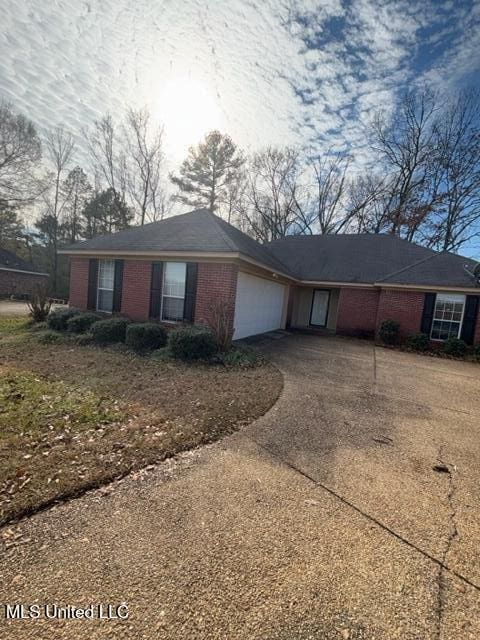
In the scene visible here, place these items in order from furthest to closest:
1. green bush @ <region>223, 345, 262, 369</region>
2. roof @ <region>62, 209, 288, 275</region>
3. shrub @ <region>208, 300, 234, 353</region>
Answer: roof @ <region>62, 209, 288, 275</region>, shrub @ <region>208, 300, 234, 353</region>, green bush @ <region>223, 345, 262, 369</region>

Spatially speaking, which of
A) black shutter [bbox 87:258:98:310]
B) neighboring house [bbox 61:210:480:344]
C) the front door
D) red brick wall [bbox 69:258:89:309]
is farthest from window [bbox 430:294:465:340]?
red brick wall [bbox 69:258:89:309]

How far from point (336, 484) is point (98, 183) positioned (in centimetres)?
3017

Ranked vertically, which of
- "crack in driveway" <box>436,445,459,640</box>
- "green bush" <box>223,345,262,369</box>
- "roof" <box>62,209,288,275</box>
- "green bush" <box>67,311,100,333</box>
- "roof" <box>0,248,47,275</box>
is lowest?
"crack in driveway" <box>436,445,459,640</box>

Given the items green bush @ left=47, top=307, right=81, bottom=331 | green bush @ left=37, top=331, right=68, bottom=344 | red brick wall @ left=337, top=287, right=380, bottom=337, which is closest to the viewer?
green bush @ left=37, top=331, right=68, bottom=344

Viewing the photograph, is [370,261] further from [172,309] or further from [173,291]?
[172,309]

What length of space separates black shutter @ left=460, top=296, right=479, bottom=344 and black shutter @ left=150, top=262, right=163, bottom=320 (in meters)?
11.7

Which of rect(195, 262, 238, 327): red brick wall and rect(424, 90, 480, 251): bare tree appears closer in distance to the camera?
rect(195, 262, 238, 327): red brick wall

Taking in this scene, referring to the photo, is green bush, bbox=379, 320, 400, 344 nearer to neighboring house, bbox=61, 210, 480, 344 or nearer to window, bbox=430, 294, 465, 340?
neighboring house, bbox=61, 210, 480, 344

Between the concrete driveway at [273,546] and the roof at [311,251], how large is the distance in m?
6.46

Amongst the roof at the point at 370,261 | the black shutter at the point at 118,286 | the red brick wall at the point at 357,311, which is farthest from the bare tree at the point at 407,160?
the black shutter at the point at 118,286

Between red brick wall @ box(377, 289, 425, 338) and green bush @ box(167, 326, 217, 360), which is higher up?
red brick wall @ box(377, 289, 425, 338)

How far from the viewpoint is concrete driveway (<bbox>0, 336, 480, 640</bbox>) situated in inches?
63.2

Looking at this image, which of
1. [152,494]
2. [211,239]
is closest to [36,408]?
[152,494]

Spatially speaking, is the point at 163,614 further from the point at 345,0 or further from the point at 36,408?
the point at 345,0
